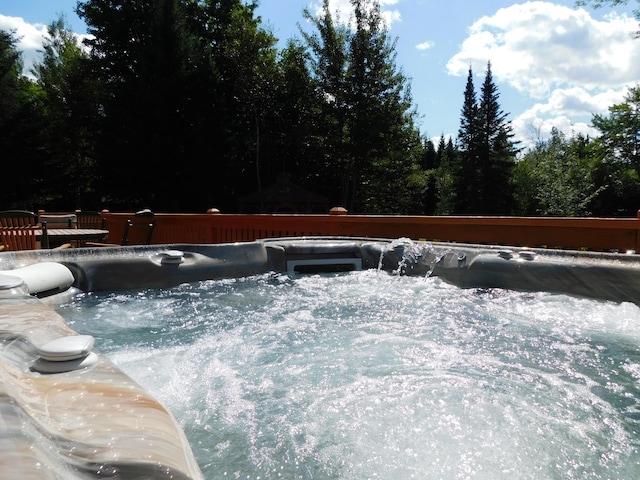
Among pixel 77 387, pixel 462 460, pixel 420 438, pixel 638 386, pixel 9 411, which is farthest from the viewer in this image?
pixel 638 386

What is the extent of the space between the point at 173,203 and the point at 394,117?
797cm

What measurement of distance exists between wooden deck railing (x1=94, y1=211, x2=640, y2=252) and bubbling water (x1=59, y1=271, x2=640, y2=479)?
133 cm

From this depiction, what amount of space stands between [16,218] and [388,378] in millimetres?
4752

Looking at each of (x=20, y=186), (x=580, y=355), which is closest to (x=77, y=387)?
(x=580, y=355)

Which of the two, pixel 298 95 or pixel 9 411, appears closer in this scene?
pixel 9 411

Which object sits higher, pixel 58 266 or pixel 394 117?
pixel 394 117

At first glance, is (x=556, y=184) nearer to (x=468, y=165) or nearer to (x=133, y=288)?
Result: (x=468, y=165)

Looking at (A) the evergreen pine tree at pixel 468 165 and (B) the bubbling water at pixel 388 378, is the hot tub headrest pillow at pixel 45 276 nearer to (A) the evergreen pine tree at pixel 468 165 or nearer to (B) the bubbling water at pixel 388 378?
(B) the bubbling water at pixel 388 378

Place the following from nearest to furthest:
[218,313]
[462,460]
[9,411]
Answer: [9,411] → [462,460] → [218,313]

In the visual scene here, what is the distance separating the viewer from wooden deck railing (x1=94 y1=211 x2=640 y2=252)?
437 centimetres

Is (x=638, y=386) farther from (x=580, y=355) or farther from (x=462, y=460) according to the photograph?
(x=462, y=460)

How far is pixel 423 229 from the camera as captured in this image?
5414mm

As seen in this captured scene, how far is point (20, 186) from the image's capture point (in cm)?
1609

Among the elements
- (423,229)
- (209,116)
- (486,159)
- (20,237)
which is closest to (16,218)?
(20,237)
